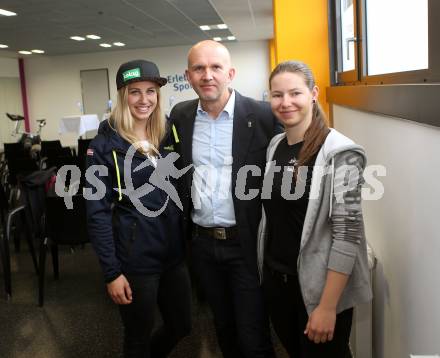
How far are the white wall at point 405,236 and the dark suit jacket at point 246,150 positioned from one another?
47 cm

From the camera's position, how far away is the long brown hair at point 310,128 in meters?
1.42

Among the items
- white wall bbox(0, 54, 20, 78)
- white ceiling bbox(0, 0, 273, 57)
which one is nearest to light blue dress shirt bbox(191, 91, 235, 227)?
white ceiling bbox(0, 0, 273, 57)

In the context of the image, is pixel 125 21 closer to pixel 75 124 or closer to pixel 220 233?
pixel 75 124

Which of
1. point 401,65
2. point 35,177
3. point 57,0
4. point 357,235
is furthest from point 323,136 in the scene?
point 57,0

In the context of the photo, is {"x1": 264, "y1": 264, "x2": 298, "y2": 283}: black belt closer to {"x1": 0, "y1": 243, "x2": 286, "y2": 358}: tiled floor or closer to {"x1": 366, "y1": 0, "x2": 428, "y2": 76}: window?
{"x1": 366, "y1": 0, "x2": 428, "y2": 76}: window

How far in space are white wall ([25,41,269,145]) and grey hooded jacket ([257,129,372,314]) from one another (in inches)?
548

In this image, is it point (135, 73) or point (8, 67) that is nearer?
point (135, 73)

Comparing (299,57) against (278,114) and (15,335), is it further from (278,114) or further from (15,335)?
(15,335)

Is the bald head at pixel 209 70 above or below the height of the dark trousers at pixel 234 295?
above

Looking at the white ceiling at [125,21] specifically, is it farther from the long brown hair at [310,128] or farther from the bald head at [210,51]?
the long brown hair at [310,128]

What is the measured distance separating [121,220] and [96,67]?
15.2 m

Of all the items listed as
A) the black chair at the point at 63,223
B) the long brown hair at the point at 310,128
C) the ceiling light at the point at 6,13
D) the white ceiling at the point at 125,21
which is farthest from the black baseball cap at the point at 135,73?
the ceiling light at the point at 6,13

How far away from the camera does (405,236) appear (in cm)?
152

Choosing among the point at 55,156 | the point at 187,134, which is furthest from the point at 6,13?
the point at 187,134
